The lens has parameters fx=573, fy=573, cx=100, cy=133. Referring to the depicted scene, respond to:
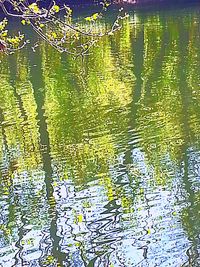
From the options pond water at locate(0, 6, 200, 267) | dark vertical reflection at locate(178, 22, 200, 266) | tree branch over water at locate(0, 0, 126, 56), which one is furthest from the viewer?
pond water at locate(0, 6, 200, 267)

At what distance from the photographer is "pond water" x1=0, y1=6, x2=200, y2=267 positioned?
637 centimetres

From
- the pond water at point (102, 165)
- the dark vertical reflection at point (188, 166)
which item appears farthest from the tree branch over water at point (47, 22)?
the dark vertical reflection at point (188, 166)

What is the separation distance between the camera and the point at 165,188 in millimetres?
7711

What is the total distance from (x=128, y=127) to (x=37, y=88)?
4.69 metres

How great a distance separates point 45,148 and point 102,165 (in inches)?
57.7

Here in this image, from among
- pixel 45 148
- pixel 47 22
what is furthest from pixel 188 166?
pixel 47 22

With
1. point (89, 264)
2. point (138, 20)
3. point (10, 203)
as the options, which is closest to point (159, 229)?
point (89, 264)

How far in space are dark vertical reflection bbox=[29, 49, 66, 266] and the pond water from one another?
21 millimetres

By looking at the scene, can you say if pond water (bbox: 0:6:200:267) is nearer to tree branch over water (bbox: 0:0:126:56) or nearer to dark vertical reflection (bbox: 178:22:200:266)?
dark vertical reflection (bbox: 178:22:200:266)

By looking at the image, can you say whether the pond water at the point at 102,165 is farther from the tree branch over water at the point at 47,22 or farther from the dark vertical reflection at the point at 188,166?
the tree branch over water at the point at 47,22

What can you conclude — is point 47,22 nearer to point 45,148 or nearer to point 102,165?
point 102,165

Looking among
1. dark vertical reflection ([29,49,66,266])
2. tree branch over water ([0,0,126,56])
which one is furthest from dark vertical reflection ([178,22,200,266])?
tree branch over water ([0,0,126,56])

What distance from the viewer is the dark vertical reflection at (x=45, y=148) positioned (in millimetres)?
6446

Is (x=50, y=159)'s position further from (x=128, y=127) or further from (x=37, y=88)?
(x=37, y=88)
